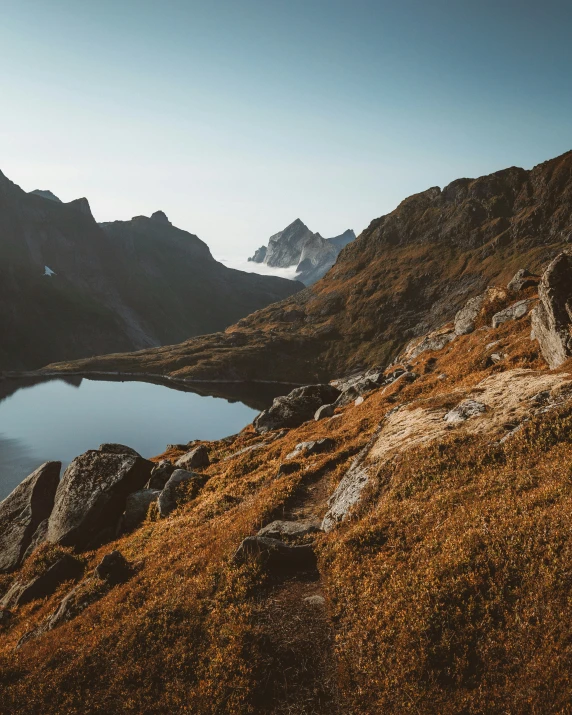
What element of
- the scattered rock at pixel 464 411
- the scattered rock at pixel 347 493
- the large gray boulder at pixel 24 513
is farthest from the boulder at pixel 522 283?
the large gray boulder at pixel 24 513

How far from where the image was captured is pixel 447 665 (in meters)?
11.0

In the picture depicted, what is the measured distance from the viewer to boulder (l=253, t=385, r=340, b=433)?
2069 inches

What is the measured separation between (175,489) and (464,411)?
21.1m

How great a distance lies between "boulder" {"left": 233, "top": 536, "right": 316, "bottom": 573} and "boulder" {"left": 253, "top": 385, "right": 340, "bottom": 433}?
111 feet

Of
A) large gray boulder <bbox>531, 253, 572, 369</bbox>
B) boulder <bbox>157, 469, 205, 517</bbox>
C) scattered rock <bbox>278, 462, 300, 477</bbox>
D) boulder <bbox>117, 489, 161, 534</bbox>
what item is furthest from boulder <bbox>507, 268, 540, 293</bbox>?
boulder <bbox>117, 489, 161, 534</bbox>

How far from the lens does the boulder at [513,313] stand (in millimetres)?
45031

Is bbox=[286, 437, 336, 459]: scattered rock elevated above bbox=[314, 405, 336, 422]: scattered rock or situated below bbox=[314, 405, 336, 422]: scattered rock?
above

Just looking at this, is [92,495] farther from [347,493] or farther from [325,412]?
[325,412]

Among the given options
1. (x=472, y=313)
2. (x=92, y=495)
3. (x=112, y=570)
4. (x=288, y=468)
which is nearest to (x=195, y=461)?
(x=92, y=495)

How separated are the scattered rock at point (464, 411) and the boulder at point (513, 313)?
26723mm

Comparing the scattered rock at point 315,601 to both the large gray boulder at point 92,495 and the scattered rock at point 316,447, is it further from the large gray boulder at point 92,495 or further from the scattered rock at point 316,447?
the large gray boulder at point 92,495

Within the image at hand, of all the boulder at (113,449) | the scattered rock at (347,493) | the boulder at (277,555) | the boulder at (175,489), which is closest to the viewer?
the boulder at (277,555)

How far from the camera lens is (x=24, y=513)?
111ft

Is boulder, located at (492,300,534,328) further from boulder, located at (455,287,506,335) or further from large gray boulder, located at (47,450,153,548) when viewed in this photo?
large gray boulder, located at (47,450,153,548)
